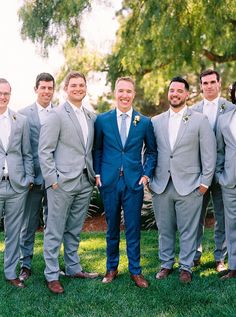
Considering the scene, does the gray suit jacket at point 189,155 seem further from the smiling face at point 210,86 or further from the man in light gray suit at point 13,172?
the man in light gray suit at point 13,172

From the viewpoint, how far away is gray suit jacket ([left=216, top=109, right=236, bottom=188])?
17.6ft

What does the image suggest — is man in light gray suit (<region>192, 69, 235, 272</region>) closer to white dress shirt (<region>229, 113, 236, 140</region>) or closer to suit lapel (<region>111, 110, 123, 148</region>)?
white dress shirt (<region>229, 113, 236, 140</region>)

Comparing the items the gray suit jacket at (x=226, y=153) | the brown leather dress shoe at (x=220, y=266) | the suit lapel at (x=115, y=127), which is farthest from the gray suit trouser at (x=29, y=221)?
the brown leather dress shoe at (x=220, y=266)

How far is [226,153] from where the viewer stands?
5.48 m

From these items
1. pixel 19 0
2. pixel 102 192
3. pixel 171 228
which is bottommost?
pixel 171 228

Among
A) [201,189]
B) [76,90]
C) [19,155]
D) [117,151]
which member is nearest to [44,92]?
[76,90]

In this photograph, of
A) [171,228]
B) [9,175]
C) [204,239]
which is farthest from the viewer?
[204,239]

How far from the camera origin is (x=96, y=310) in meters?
4.75

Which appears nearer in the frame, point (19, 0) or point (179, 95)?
point (179, 95)

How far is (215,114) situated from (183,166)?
823mm

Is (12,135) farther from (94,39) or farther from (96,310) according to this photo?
(94,39)

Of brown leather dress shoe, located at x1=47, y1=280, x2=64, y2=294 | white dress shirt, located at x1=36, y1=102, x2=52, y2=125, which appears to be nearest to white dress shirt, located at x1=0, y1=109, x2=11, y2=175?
white dress shirt, located at x1=36, y1=102, x2=52, y2=125

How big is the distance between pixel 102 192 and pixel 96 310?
1.17m

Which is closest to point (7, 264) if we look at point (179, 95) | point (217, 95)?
point (179, 95)
